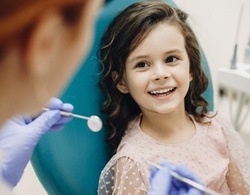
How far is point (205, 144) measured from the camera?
1171 mm

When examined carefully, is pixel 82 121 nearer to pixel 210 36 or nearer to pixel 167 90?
pixel 167 90

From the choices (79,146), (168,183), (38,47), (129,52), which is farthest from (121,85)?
(38,47)

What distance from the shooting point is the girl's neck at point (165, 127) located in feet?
3.74

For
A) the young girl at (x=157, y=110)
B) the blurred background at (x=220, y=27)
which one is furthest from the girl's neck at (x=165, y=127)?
the blurred background at (x=220, y=27)

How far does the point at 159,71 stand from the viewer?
1.03 meters

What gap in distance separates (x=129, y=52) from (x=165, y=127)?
23 cm

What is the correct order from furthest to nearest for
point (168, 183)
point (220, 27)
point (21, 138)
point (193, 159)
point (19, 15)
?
point (220, 27) < point (193, 159) < point (21, 138) < point (168, 183) < point (19, 15)

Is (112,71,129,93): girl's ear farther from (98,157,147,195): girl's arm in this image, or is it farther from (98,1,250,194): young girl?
(98,157,147,195): girl's arm

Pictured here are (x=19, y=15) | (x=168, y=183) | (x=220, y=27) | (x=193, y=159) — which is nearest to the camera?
(x=19, y=15)

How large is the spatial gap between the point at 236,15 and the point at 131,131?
135 centimetres

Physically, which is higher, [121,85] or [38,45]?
[38,45]

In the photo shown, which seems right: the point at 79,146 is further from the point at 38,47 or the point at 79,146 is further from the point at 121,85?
the point at 38,47

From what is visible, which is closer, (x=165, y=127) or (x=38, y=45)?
(x=38, y=45)

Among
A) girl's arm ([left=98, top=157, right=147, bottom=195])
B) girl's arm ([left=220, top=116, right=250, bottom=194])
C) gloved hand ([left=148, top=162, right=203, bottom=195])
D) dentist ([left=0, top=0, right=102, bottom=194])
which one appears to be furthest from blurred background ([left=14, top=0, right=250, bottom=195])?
dentist ([left=0, top=0, right=102, bottom=194])
